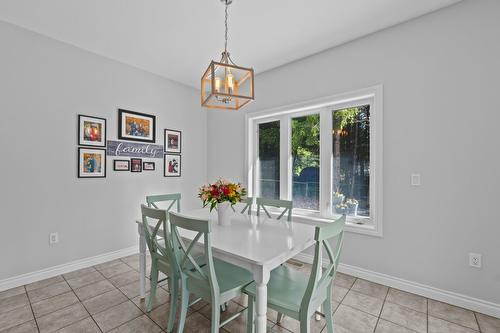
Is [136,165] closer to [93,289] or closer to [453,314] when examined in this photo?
[93,289]

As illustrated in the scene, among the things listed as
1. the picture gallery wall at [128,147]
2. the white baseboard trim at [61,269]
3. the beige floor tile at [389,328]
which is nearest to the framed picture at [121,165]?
the picture gallery wall at [128,147]

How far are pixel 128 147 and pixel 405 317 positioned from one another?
3.64 metres

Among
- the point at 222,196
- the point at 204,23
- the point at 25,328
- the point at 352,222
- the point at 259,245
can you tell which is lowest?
the point at 25,328

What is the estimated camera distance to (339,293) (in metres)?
2.33

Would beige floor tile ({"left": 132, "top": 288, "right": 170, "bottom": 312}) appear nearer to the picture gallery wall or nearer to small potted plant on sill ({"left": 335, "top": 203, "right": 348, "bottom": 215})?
the picture gallery wall

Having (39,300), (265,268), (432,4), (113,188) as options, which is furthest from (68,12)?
(432,4)

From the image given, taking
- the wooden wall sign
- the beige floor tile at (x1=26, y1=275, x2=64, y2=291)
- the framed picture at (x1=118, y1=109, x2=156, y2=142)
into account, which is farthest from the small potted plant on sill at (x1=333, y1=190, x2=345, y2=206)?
the beige floor tile at (x1=26, y1=275, x2=64, y2=291)

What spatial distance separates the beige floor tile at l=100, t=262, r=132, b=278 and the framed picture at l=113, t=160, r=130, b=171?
49.4 inches

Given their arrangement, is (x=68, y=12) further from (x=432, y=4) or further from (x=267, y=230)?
(x=432, y=4)

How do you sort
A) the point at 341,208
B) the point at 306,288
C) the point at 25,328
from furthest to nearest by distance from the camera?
the point at 341,208
the point at 25,328
the point at 306,288

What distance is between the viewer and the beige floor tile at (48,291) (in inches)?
88.3

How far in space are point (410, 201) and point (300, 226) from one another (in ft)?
3.96

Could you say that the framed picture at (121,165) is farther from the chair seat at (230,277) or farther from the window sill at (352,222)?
the window sill at (352,222)

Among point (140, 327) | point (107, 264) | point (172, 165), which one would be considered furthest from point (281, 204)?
point (107, 264)
